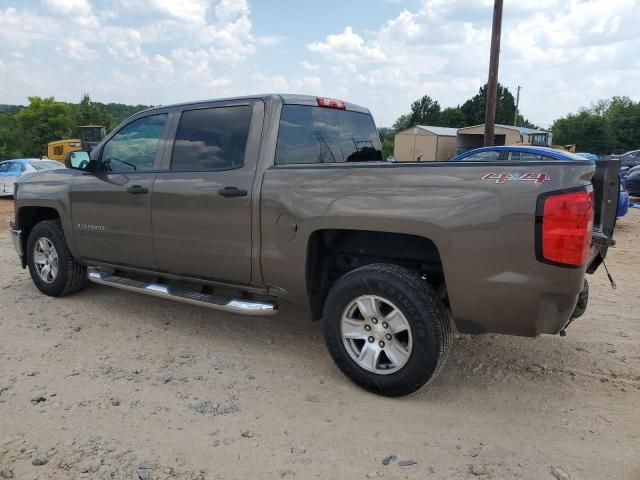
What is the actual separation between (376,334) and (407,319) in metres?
0.28

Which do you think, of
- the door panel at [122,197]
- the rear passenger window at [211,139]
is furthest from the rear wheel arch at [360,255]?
the door panel at [122,197]

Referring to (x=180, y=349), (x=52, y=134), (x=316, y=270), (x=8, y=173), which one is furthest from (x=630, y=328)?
(x=52, y=134)

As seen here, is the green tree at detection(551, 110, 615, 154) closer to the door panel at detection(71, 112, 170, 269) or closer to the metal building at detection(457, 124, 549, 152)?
the metal building at detection(457, 124, 549, 152)

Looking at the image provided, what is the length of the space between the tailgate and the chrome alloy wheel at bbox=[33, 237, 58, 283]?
4.89 meters

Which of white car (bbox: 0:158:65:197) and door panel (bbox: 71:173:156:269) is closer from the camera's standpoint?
door panel (bbox: 71:173:156:269)

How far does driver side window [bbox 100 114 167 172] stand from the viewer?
14.4 feet

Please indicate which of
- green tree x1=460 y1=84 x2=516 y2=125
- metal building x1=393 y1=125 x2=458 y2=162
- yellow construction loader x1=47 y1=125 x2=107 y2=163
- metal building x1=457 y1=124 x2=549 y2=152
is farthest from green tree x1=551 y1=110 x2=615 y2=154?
yellow construction loader x1=47 y1=125 x2=107 y2=163

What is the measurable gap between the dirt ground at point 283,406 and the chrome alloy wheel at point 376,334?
A: 248mm

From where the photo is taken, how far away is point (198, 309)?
16.4 feet

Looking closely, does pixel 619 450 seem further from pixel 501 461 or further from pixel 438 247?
pixel 438 247

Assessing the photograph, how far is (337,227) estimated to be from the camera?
10.8 ft

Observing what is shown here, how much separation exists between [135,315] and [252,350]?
1.48 metres

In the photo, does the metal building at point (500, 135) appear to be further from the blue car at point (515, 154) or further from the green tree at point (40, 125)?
the green tree at point (40, 125)

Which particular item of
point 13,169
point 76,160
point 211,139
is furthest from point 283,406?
point 13,169
